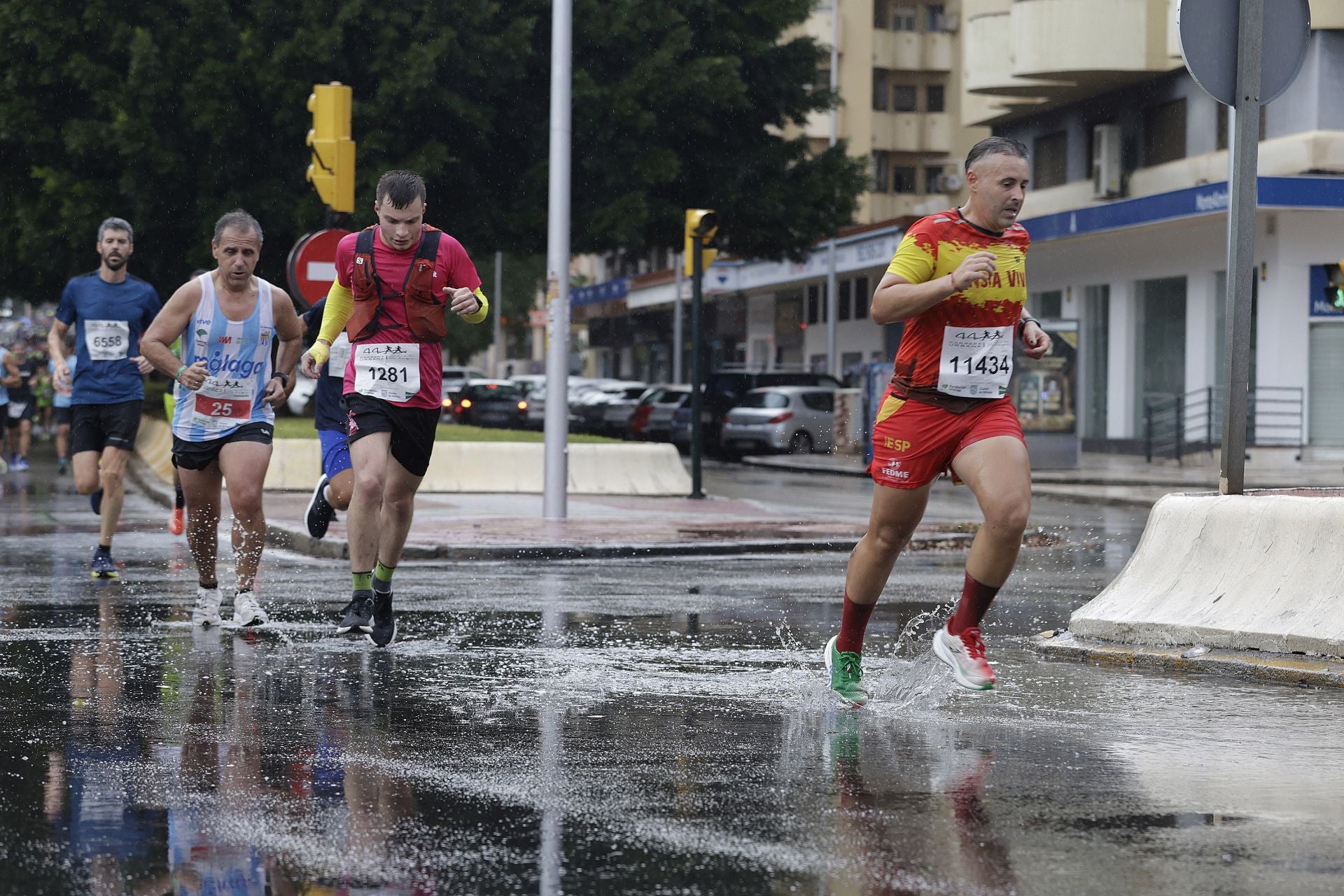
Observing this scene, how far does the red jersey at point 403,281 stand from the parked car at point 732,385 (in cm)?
2823

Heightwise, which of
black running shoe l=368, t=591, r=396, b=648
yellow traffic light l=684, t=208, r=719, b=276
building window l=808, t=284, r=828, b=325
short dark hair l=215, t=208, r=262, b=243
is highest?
building window l=808, t=284, r=828, b=325

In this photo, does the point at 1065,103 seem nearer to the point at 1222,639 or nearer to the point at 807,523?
the point at 807,523

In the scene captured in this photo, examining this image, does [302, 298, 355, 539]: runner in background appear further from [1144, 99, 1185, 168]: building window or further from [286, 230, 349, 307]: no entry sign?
[1144, 99, 1185, 168]: building window

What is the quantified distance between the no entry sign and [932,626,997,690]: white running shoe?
9557 millimetres

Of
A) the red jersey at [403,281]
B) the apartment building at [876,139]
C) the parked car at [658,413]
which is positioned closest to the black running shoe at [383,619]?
the red jersey at [403,281]

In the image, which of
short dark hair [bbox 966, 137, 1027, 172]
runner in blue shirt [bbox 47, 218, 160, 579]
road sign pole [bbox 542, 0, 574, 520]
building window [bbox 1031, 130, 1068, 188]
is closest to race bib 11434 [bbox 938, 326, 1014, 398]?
short dark hair [bbox 966, 137, 1027, 172]

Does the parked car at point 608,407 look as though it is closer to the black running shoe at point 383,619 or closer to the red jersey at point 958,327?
the black running shoe at point 383,619

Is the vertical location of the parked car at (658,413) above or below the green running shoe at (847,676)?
above

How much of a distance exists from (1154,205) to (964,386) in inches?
1144

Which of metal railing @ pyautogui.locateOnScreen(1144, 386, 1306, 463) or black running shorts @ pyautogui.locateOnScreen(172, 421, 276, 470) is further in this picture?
metal railing @ pyautogui.locateOnScreen(1144, 386, 1306, 463)

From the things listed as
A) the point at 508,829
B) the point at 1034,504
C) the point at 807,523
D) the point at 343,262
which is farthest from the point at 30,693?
the point at 1034,504

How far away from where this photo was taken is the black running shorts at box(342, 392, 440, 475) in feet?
27.0

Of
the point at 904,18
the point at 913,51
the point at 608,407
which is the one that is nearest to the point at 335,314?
the point at 608,407

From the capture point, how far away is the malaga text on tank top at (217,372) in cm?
897
